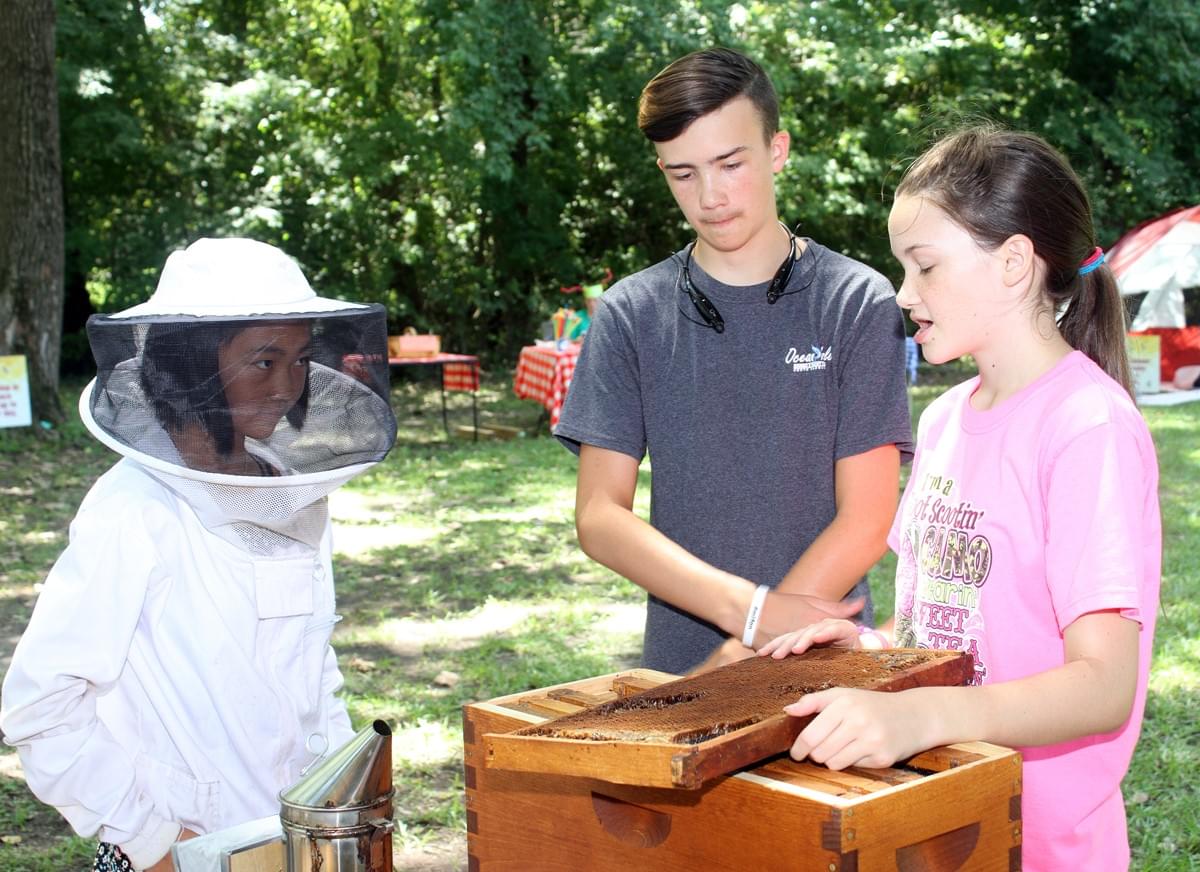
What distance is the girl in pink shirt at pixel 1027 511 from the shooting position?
5.13 ft

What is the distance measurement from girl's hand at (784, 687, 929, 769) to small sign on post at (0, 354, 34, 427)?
35.7 feet

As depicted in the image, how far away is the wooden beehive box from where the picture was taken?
52.1 inches

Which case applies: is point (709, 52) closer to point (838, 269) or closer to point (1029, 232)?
point (838, 269)

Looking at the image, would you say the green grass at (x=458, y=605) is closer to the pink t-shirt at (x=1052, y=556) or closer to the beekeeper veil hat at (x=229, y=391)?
the beekeeper veil hat at (x=229, y=391)

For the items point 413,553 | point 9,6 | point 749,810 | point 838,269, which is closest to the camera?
point 749,810

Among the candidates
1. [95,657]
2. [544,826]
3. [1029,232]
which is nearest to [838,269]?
[1029,232]

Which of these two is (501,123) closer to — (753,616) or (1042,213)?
(753,616)

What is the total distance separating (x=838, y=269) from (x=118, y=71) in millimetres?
18633

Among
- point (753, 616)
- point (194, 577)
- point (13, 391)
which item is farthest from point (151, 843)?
point (13, 391)

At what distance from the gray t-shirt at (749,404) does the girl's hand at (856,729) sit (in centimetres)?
104

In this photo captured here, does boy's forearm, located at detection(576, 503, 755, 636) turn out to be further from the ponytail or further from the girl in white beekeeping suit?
the ponytail

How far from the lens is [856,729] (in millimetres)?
1416

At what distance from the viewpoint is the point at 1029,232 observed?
74.4 inches

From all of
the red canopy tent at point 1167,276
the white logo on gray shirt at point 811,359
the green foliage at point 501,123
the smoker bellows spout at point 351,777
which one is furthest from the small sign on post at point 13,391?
the red canopy tent at point 1167,276
